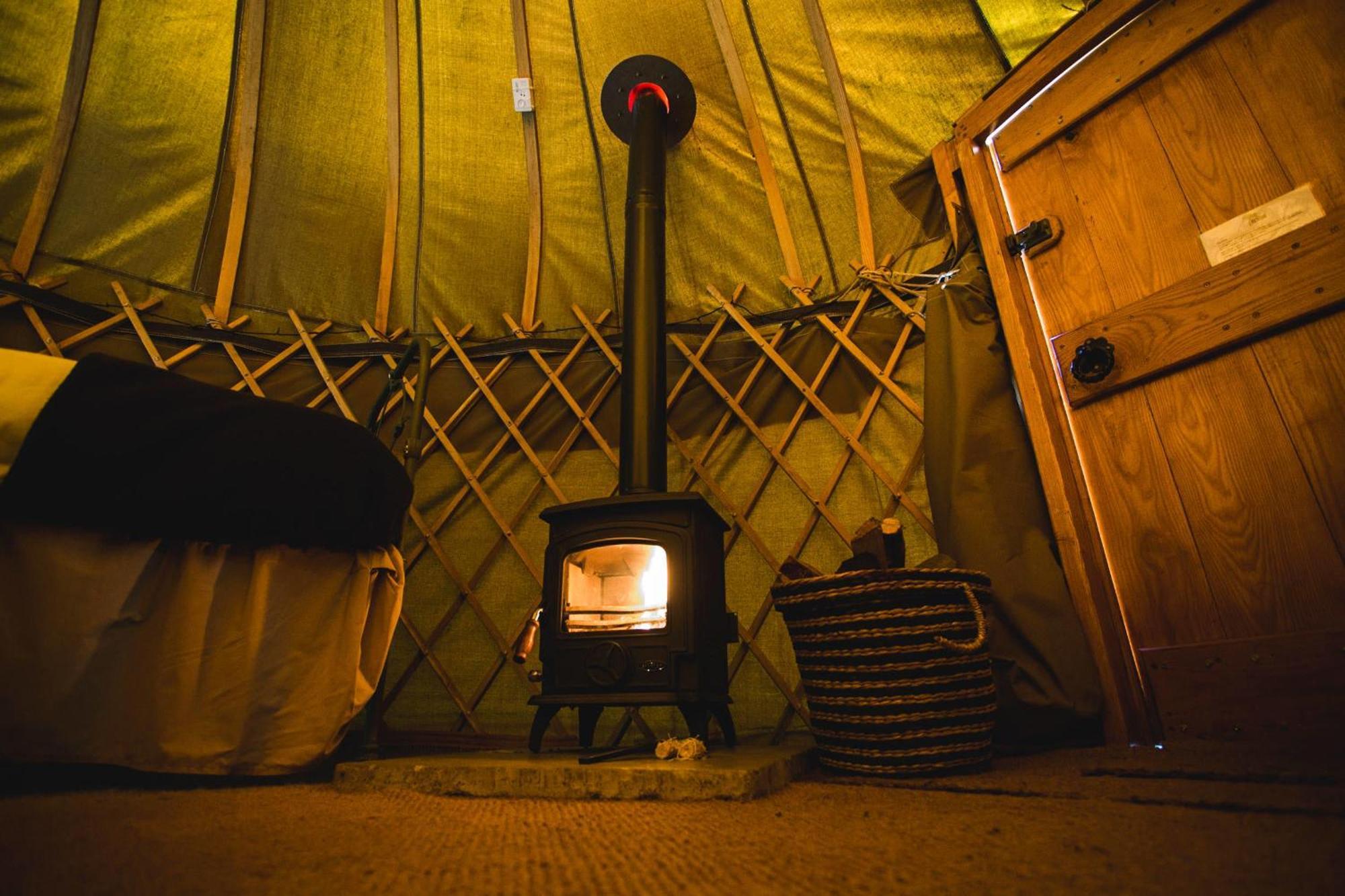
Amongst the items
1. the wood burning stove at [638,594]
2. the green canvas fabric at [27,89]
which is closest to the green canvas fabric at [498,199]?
the green canvas fabric at [27,89]

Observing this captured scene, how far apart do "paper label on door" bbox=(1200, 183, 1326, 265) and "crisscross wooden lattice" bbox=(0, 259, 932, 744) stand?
74cm

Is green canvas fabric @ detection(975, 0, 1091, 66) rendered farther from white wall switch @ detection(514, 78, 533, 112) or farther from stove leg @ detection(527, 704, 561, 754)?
stove leg @ detection(527, 704, 561, 754)

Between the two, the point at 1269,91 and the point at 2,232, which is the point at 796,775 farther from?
the point at 2,232

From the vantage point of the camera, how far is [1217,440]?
3.67ft

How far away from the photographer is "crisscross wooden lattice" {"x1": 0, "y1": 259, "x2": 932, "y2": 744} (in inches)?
72.7

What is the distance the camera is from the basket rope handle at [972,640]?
3.30ft

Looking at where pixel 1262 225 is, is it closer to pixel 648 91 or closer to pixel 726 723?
pixel 726 723

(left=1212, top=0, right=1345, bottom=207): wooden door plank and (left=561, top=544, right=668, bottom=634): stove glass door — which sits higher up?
(left=1212, top=0, right=1345, bottom=207): wooden door plank

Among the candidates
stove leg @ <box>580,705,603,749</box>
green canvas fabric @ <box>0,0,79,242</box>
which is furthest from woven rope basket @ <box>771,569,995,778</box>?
green canvas fabric @ <box>0,0,79,242</box>

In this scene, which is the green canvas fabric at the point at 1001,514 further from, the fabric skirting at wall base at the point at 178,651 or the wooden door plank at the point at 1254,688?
the fabric skirting at wall base at the point at 178,651

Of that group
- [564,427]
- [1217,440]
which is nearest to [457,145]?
[564,427]

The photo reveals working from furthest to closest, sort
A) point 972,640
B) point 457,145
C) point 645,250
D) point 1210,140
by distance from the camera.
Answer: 1. point 457,145
2. point 645,250
3. point 1210,140
4. point 972,640

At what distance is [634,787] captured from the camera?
3.04 ft

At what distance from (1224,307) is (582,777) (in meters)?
1.36
